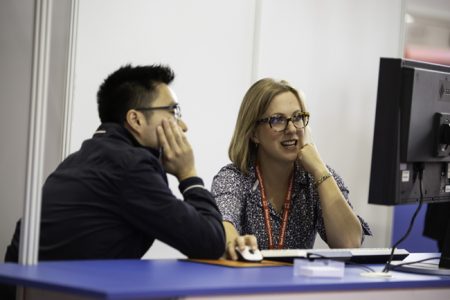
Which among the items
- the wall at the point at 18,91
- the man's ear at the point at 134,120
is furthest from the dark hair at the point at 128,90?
the wall at the point at 18,91

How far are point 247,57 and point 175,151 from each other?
197cm

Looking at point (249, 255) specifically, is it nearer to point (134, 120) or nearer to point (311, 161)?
point (134, 120)

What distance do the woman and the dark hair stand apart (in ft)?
1.87

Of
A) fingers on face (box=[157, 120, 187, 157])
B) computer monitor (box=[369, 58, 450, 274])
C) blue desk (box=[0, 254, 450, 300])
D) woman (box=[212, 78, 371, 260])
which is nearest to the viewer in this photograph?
blue desk (box=[0, 254, 450, 300])

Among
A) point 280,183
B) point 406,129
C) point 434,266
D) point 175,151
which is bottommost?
point 434,266

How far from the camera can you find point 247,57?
419 cm

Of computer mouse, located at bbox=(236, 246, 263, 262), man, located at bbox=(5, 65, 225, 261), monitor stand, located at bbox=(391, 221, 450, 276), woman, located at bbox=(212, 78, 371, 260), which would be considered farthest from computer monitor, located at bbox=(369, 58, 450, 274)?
woman, located at bbox=(212, 78, 371, 260)

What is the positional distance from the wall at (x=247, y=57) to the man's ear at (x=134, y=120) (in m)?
1.32

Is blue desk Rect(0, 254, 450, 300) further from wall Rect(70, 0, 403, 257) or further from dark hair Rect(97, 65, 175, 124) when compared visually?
wall Rect(70, 0, 403, 257)

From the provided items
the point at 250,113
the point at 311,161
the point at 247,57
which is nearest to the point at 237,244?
the point at 311,161

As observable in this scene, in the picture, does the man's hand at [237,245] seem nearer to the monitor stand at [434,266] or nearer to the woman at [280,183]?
the monitor stand at [434,266]

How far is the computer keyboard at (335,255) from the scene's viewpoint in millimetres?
2291

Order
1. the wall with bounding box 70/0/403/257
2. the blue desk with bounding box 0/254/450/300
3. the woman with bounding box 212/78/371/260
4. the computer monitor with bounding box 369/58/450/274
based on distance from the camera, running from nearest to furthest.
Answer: the blue desk with bounding box 0/254/450/300 < the computer monitor with bounding box 369/58/450/274 < the woman with bounding box 212/78/371/260 < the wall with bounding box 70/0/403/257

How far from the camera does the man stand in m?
2.07
